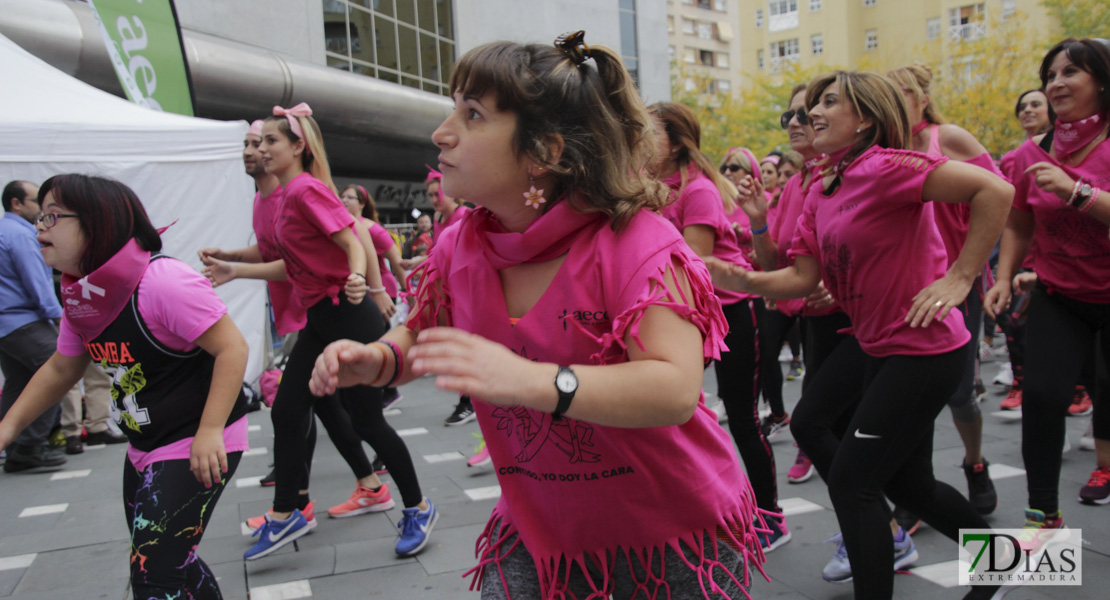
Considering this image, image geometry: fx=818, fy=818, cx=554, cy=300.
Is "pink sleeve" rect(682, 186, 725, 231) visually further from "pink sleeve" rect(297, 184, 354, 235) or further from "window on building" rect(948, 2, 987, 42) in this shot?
"window on building" rect(948, 2, 987, 42)

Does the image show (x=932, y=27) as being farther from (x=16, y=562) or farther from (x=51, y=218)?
(x=51, y=218)

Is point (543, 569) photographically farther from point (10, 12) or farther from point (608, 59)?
point (10, 12)

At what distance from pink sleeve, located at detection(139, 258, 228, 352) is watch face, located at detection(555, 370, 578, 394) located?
162 centimetres

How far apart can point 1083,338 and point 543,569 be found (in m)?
2.89

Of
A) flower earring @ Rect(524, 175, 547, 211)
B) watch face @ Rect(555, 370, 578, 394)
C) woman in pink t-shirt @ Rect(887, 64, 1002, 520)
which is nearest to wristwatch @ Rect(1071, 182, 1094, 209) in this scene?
woman in pink t-shirt @ Rect(887, 64, 1002, 520)

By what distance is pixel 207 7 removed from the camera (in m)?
14.3

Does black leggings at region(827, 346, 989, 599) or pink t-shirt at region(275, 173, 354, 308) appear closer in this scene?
black leggings at region(827, 346, 989, 599)

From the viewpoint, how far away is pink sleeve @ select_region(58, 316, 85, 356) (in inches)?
109

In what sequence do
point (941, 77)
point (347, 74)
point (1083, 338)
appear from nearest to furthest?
point (1083, 338)
point (347, 74)
point (941, 77)

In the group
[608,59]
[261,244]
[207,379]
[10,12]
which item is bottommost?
[207,379]

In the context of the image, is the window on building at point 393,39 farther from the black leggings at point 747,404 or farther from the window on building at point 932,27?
the window on building at point 932,27

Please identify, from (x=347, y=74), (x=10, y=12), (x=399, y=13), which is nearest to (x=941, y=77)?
(x=399, y=13)

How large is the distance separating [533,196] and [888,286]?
1513 mm

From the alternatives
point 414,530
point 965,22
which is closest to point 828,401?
point 414,530
